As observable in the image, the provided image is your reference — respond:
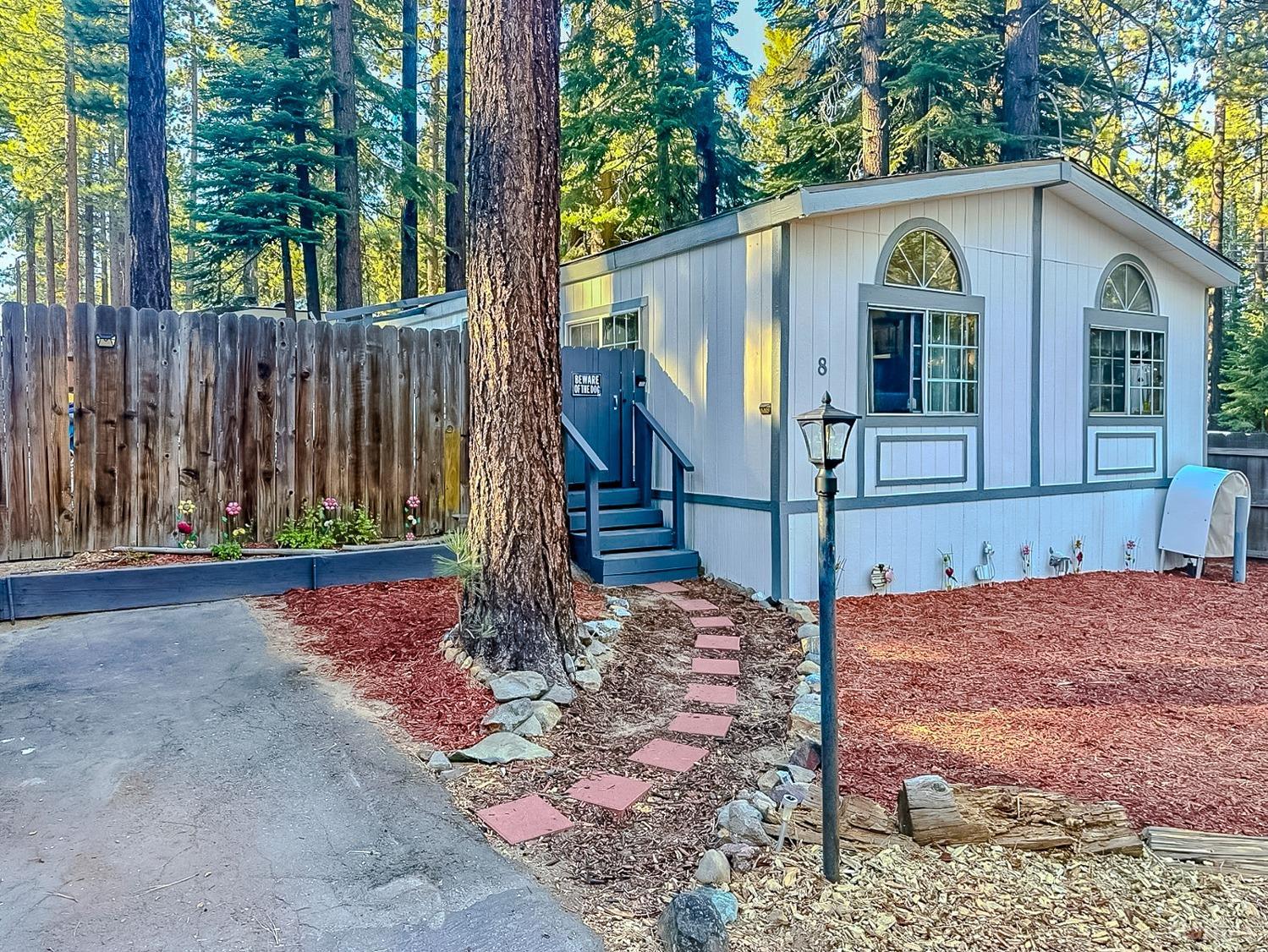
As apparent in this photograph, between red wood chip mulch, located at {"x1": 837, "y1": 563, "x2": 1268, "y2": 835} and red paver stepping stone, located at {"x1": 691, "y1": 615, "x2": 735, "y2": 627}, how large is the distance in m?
0.80

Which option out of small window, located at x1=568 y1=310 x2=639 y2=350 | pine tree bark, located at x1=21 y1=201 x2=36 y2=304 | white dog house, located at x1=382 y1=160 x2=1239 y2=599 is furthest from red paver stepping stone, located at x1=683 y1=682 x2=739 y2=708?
pine tree bark, located at x1=21 y1=201 x2=36 y2=304

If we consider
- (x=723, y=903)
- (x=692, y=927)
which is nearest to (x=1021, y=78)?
(x=723, y=903)

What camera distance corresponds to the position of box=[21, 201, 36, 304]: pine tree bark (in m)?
22.2

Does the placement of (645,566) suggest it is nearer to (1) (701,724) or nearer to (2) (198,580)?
(1) (701,724)

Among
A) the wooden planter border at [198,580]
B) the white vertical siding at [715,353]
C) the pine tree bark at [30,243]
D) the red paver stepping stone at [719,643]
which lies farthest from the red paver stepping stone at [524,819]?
the pine tree bark at [30,243]

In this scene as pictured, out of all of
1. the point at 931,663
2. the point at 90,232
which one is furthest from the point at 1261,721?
the point at 90,232

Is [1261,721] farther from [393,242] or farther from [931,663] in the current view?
[393,242]

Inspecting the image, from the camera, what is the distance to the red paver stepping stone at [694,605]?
5699mm

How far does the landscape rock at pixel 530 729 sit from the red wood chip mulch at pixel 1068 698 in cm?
132

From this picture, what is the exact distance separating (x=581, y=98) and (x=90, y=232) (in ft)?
67.6

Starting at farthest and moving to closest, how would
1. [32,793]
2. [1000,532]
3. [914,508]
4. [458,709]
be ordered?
1. [1000,532]
2. [914,508]
3. [458,709]
4. [32,793]

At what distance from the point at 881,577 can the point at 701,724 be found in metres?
3.41

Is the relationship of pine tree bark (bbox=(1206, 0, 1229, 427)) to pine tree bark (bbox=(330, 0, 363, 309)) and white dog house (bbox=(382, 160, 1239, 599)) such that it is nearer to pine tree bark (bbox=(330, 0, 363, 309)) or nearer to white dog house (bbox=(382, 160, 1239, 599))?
white dog house (bbox=(382, 160, 1239, 599))

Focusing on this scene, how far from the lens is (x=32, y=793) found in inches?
107
